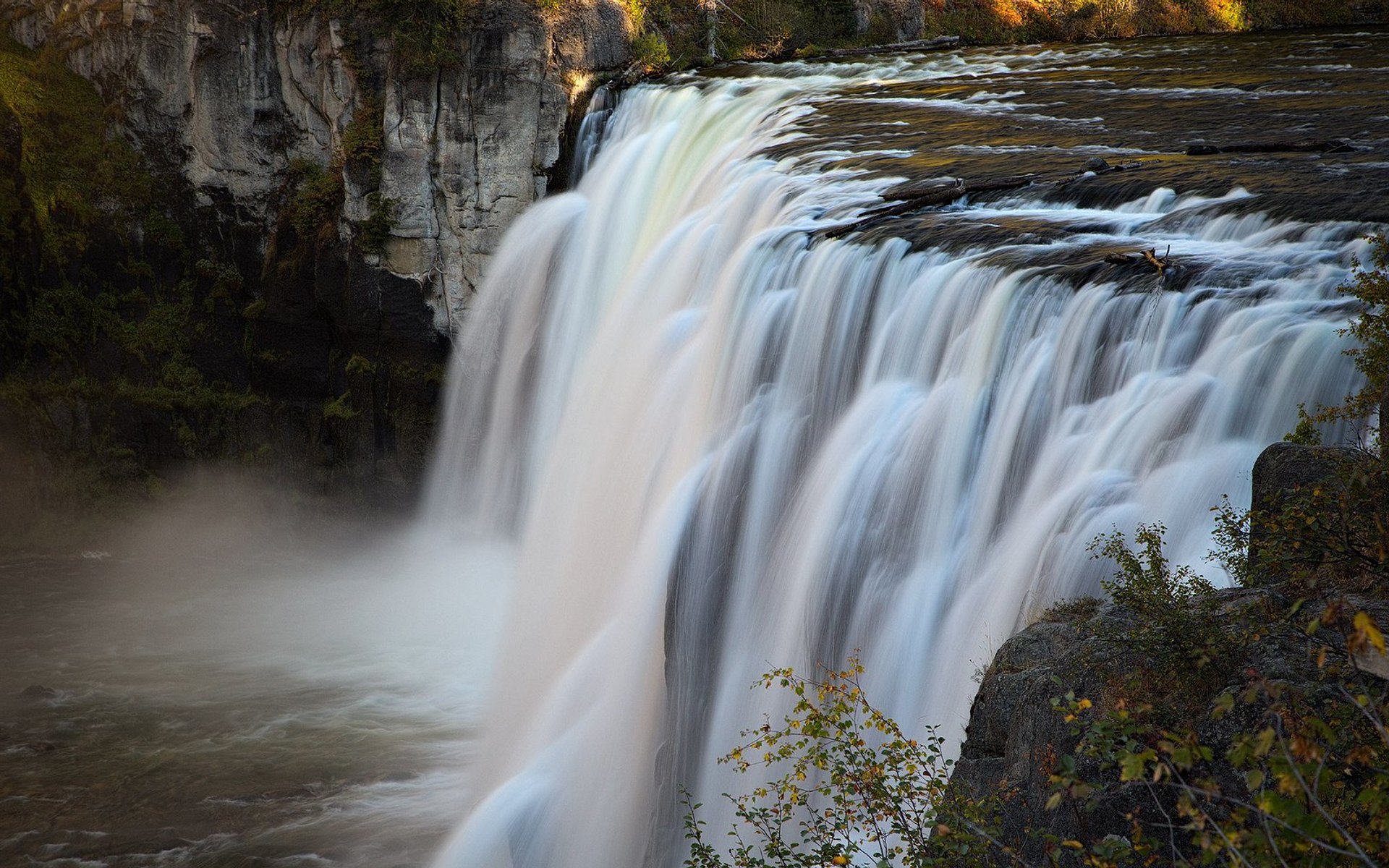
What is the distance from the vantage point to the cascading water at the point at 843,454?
24.0ft

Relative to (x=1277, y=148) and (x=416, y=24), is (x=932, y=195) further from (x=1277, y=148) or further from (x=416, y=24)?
(x=416, y=24)

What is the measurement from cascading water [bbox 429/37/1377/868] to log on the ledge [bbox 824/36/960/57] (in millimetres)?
7825

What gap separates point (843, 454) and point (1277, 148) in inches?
242

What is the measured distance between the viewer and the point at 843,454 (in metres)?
9.00

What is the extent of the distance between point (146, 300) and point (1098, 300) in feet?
51.8

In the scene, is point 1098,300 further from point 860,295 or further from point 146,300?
point 146,300

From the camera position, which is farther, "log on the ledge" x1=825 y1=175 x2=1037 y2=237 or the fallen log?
"log on the ledge" x1=825 y1=175 x2=1037 y2=237

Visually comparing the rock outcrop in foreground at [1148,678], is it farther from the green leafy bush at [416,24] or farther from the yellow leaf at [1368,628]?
the green leafy bush at [416,24]

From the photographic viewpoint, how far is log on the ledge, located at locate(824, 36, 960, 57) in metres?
20.7

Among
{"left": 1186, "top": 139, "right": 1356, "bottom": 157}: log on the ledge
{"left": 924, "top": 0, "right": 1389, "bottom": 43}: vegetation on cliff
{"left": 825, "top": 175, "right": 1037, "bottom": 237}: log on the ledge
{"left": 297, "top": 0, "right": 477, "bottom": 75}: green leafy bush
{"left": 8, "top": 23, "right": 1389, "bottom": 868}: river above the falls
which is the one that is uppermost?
{"left": 924, "top": 0, "right": 1389, "bottom": 43}: vegetation on cliff

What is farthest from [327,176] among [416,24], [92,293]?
[92,293]

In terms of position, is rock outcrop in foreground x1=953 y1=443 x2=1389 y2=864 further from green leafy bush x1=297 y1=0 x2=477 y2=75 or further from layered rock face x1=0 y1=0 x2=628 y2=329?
green leafy bush x1=297 y1=0 x2=477 y2=75

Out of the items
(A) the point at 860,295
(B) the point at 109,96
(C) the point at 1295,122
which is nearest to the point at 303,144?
(B) the point at 109,96

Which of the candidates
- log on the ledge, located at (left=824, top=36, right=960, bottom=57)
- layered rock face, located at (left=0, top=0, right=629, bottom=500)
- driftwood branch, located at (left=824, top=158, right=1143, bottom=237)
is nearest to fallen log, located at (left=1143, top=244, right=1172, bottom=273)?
driftwood branch, located at (left=824, top=158, right=1143, bottom=237)
